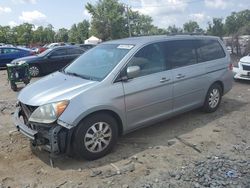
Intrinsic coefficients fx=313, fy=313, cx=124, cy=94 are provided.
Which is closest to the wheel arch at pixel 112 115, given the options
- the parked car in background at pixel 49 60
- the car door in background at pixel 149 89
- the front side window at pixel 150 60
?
the car door in background at pixel 149 89

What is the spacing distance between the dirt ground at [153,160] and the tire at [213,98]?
354 mm

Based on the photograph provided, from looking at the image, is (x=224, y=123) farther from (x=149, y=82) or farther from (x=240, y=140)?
(x=149, y=82)

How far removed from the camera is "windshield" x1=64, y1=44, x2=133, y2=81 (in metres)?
5.02

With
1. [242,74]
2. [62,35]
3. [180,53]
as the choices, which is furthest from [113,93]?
[62,35]

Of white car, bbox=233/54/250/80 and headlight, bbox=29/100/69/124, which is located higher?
headlight, bbox=29/100/69/124

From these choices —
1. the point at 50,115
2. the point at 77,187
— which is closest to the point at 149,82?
the point at 50,115

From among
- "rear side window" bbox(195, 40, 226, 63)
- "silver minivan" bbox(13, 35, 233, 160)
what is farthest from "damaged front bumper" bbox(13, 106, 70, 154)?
"rear side window" bbox(195, 40, 226, 63)

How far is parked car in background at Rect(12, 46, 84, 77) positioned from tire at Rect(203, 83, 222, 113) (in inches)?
390

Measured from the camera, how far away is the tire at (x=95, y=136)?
174 inches

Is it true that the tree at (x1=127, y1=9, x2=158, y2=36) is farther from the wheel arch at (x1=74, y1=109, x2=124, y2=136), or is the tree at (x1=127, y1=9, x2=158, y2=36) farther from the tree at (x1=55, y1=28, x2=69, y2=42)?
the wheel arch at (x1=74, y1=109, x2=124, y2=136)

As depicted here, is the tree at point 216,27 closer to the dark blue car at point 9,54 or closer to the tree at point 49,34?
the dark blue car at point 9,54

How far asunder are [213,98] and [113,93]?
2923mm

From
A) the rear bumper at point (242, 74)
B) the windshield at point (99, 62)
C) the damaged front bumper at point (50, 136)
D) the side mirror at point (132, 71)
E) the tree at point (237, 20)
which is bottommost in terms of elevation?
the rear bumper at point (242, 74)

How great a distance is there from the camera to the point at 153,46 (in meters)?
5.50
